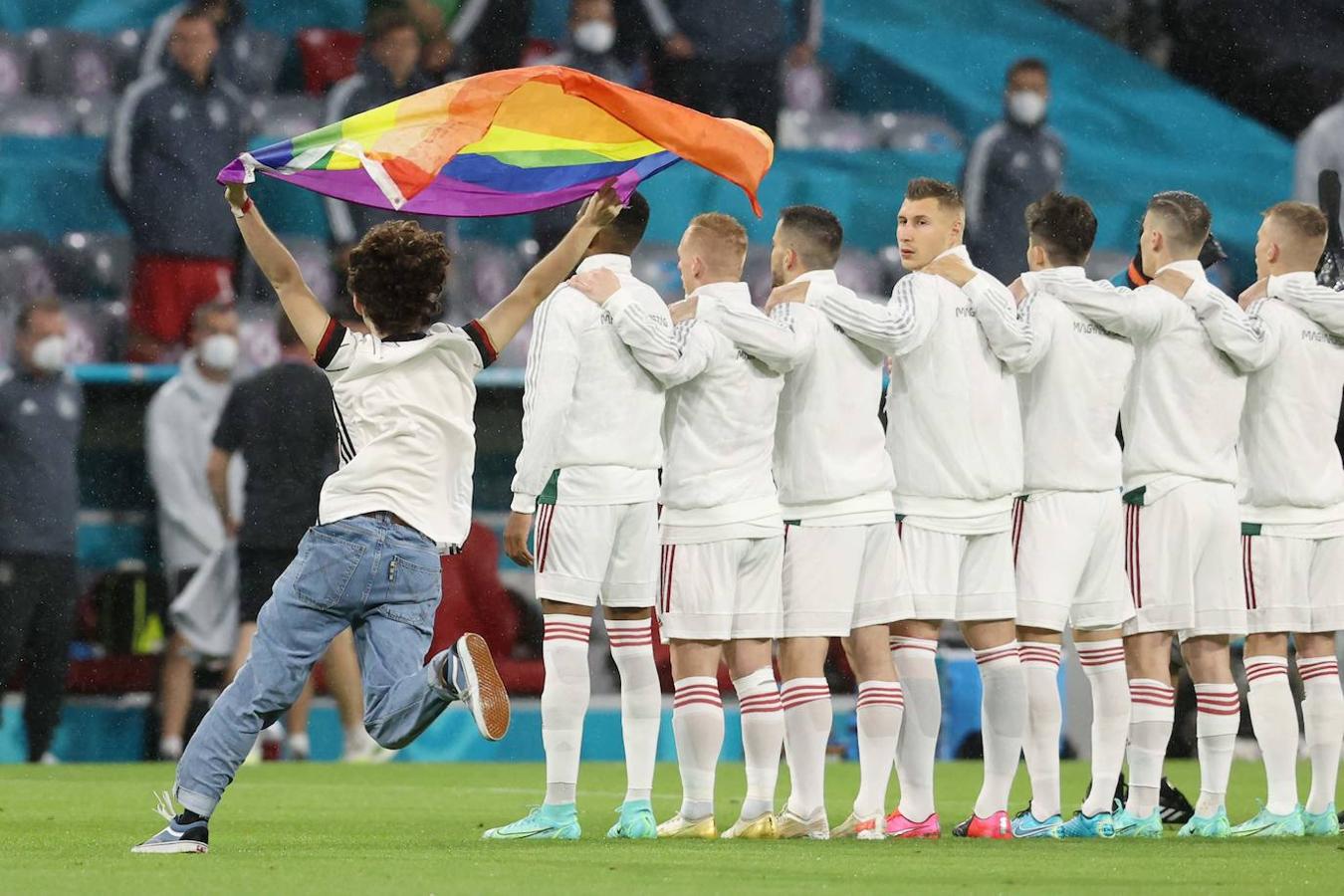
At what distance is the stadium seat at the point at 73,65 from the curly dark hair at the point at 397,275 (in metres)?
9.28

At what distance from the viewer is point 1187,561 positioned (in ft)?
25.2

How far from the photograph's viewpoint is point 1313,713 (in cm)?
804

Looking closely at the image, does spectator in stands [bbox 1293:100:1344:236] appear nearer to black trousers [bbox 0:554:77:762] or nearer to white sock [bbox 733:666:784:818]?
black trousers [bbox 0:554:77:762]

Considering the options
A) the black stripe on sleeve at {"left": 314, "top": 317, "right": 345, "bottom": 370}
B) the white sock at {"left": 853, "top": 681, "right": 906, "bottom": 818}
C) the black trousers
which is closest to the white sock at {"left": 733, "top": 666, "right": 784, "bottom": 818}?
the white sock at {"left": 853, "top": 681, "right": 906, "bottom": 818}

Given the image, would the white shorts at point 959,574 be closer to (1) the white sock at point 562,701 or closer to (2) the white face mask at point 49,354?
(1) the white sock at point 562,701

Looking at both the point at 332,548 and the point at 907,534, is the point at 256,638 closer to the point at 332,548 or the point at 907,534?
the point at 332,548

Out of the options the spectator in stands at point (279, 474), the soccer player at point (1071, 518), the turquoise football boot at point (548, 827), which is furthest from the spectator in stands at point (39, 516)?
the soccer player at point (1071, 518)

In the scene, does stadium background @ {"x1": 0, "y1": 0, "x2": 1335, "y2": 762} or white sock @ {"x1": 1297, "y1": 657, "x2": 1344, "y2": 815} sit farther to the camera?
stadium background @ {"x1": 0, "y1": 0, "x2": 1335, "y2": 762}

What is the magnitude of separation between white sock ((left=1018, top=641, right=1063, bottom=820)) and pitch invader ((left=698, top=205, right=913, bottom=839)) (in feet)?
1.59

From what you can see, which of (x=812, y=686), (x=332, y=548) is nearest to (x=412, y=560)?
(x=332, y=548)

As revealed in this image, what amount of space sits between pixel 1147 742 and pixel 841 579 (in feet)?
4.12

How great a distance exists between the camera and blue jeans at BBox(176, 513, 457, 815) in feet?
19.4

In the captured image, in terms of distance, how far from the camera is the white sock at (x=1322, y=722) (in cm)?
789

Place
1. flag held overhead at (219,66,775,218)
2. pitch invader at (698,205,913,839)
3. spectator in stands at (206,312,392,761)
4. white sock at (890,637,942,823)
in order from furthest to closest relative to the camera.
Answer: spectator in stands at (206,312,392,761) < white sock at (890,637,942,823) < pitch invader at (698,205,913,839) < flag held overhead at (219,66,775,218)
